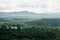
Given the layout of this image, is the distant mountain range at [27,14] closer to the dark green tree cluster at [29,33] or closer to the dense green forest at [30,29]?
the dense green forest at [30,29]

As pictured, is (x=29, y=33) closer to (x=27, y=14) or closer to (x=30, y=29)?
(x=30, y=29)

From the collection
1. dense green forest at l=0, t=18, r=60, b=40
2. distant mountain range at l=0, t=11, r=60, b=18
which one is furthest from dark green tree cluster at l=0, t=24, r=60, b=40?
distant mountain range at l=0, t=11, r=60, b=18

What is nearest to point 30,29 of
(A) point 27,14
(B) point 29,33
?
(B) point 29,33

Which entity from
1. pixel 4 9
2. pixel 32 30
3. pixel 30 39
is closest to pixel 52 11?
pixel 32 30

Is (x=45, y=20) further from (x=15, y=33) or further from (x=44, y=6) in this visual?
(x=15, y=33)

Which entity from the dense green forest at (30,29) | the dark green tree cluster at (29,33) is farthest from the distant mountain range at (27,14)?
the dark green tree cluster at (29,33)

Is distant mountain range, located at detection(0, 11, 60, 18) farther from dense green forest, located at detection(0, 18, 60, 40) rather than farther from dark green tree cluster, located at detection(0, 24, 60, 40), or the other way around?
dark green tree cluster, located at detection(0, 24, 60, 40)

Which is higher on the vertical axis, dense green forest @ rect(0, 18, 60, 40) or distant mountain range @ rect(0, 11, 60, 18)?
distant mountain range @ rect(0, 11, 60, 18)

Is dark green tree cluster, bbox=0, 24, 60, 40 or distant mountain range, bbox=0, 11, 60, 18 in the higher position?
distant mountain range, bbox=0, 11, 60, 18
